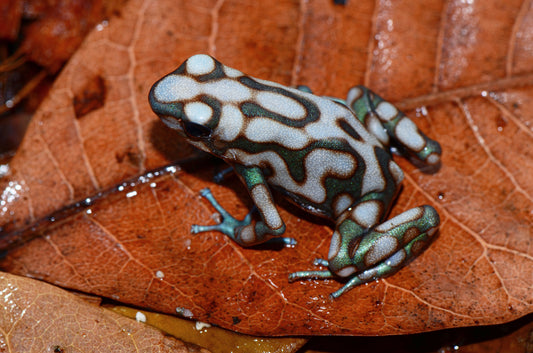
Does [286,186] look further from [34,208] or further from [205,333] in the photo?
[34,208]

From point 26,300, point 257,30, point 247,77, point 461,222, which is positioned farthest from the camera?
point 257,30

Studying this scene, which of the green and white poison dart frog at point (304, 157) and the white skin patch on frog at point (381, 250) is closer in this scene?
the green and white poison dart frog at point (304, 157)

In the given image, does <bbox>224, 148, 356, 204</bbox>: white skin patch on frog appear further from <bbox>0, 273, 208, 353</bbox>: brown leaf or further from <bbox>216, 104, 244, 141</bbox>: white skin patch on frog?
<bbox>0, 273, 208, 353</bbox>: brown leaf

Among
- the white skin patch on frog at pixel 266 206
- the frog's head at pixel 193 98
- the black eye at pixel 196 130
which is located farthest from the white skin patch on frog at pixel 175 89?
the white skin patch on frog at pixel 266 206

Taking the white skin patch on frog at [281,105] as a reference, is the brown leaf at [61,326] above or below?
below

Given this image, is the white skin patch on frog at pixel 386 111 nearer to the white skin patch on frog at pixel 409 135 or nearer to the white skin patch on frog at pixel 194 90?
the white skin patch on frog at pixel 409 135

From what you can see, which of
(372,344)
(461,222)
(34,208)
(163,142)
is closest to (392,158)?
(461,222)

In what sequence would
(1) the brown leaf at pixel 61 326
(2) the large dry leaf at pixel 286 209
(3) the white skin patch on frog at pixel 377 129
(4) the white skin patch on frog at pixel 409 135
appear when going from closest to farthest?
(1) the brown leaf at pixel 61 326 → (2) the large dry leaf at pixel 286 209 → (4) the white skin patch on frog at pixel 409 135 → (3) the white skin patch on frog at pixel 377 129

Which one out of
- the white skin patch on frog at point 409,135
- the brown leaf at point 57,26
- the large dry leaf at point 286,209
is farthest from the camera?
the brown leaf at point 57,26
